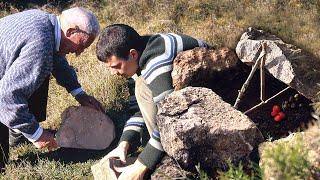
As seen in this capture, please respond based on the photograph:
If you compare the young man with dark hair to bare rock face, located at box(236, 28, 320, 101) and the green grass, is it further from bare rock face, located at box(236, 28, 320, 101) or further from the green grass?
the green grass

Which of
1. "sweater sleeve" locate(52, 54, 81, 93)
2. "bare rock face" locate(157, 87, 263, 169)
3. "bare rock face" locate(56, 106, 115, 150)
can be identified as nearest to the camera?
"bare rock face" locate(157, 87, 263, 169)

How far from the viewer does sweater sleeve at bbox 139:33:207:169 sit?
12.6 feet

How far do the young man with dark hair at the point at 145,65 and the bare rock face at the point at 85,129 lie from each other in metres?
0.79

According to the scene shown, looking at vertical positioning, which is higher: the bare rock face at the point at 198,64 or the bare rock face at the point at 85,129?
the bare rock face at the point at 198,64

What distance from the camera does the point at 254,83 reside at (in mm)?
4328

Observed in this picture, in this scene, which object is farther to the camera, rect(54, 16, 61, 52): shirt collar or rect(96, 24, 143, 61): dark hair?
rect(54, 16, 61, 52): shirt collar

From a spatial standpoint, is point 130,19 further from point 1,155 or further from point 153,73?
point 153,73

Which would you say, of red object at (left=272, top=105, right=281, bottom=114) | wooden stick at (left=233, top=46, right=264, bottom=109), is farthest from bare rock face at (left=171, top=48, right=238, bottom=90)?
red object at (left=272, top=105, right=281, bottom=114)

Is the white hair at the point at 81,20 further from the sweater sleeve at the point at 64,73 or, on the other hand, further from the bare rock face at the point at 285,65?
the bare rock face at the point at 285,65

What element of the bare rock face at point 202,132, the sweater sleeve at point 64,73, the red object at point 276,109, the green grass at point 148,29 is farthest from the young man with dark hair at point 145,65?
the sweater sleeve at point 64,73

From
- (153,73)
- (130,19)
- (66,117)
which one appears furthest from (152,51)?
(130,19)

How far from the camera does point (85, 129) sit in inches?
201

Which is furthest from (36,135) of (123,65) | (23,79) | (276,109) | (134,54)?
(276,109)

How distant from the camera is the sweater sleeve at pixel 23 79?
423 cm
